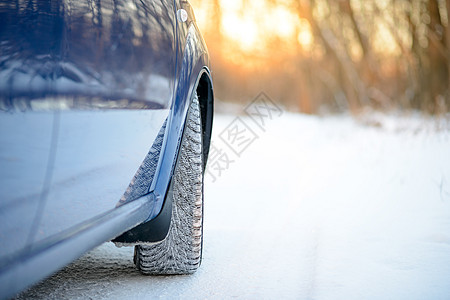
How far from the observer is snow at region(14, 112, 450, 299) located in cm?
195

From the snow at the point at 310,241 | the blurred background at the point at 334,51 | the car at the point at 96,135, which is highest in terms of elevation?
the blurred background at the point at 334,51

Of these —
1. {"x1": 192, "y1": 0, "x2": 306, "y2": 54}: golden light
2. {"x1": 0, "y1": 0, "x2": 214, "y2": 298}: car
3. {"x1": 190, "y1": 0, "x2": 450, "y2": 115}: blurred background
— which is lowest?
{"x1": 0, "y1": 0, "x2": 214, "y2": 298}: car

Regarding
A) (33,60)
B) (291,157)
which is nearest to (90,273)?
(33,60)

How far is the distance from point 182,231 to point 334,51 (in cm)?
1121

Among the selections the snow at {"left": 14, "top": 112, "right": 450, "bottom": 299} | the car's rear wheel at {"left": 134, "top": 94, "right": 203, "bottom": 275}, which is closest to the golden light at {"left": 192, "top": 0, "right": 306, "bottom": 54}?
the snow at {"left": 14, "top": 112, "right": 450, "bottom": 299}

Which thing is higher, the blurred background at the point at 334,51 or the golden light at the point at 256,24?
the golden light at the point at 256,24

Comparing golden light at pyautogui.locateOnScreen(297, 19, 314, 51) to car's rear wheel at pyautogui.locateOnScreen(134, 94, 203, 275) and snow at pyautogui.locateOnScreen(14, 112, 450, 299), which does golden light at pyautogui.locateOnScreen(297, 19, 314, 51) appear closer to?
snow at pyautogui.locateOnScreen(14, 112, 450, 299)

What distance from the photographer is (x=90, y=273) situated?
6.86ft

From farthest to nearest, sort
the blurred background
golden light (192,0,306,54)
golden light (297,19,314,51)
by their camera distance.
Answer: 1. golden light (192,0,306,54)
2. golden light (297,19,314,51)
3. the blurred background

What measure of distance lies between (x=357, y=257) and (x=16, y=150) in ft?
5.87

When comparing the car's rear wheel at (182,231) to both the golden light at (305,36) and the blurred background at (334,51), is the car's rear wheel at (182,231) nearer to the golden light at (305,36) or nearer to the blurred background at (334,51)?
the blurred background at (334,51)

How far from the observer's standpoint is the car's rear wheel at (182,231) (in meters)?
2.02

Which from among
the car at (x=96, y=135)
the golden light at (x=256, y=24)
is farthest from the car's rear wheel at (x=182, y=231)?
the golden light at (x=256, y=24)

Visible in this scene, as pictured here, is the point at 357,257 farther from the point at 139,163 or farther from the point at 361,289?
the point at 139,163
